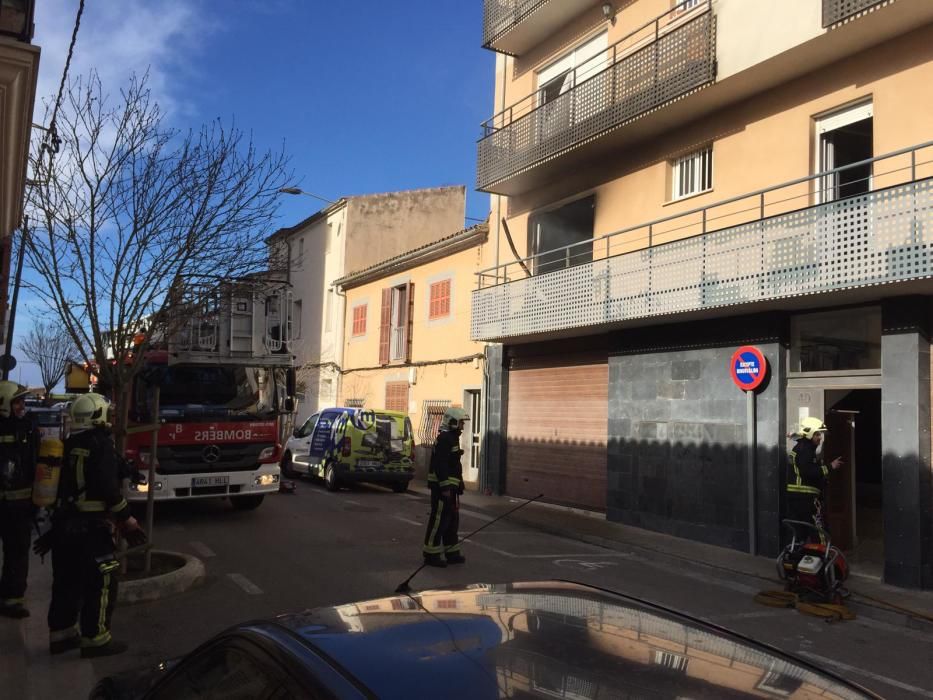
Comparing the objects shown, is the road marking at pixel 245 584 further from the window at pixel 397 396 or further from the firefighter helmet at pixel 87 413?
the window at pixel 397 396

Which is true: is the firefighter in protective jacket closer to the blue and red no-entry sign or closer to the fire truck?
the blue and red no-entry sign

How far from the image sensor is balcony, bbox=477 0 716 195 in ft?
38.5

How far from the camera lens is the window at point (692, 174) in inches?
489

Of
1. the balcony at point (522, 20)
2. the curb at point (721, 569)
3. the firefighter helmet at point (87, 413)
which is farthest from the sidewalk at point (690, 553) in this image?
the balcony at point (522, 20)

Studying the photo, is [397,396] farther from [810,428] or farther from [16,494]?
[16,494]

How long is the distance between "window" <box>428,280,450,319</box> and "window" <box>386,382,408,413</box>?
2420mm

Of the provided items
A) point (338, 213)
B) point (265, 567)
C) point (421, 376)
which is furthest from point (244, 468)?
point (338, 213)

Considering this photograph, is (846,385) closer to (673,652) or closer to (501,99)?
(673,652)

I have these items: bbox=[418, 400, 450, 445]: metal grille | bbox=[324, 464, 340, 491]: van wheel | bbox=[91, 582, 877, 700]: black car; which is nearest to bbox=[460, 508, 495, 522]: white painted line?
bbox=[324, 464, 340, 491]: van wheel

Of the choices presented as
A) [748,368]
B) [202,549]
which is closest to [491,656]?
[202,549]

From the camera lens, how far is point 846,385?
32.4 ft

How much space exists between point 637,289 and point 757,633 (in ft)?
20.5

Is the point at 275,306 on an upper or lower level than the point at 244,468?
upper

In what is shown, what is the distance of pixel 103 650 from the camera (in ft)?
17.3
